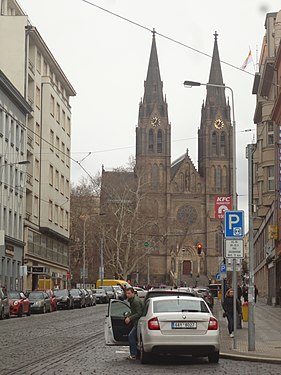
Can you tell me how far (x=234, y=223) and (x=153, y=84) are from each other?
397 ft

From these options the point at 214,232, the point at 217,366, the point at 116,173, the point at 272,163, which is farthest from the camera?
the point at 214,232

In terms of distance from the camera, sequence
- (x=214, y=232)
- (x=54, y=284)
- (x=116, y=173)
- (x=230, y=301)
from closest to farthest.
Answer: (x=230, y=301)
(x=54, y=284)
(x=116, y=173)
(x=214, y=232)

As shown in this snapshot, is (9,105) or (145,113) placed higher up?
(145,113)

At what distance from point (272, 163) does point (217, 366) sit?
1632 inches

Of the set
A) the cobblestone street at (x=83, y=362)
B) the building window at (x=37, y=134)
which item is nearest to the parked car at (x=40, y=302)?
the cobblestone street at (x=83, y=362)

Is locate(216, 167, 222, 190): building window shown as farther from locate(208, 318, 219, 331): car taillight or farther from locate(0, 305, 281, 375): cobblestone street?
locate(208, 318, 219, 331): car taillight

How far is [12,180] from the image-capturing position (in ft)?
194

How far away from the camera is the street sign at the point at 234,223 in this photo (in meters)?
20.1

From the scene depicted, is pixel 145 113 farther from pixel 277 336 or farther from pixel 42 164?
pixel 277 336

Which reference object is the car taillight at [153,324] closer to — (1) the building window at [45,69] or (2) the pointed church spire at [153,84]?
(1) the building window at [45,69]

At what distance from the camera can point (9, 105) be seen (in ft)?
192

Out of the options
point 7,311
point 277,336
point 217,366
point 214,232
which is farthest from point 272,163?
point 214,232

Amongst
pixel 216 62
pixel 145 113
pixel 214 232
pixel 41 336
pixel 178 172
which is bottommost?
pixel 41 336

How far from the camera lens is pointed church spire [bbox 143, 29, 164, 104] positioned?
139125 millimetres
